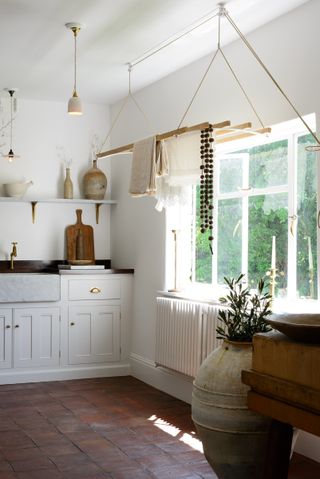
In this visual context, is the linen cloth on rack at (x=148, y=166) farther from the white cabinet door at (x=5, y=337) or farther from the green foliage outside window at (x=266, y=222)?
the white cabinet door at (x=5, y=337)

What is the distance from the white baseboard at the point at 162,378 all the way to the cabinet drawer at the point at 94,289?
617 millimetres

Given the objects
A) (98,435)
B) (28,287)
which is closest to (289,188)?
(98,435)

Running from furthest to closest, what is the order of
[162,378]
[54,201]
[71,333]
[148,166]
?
[54,201]
[71,333]
[162,378]
[148,166]

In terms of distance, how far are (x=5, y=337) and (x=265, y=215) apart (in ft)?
8.62

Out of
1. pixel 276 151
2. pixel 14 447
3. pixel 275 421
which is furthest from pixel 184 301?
pixel 275 421

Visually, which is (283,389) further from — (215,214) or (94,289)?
(94,289)

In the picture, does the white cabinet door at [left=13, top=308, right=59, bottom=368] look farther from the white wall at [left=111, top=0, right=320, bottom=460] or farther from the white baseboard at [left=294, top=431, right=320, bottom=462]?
the white baseboard at [left=294, top=431, right=320, bottom=462]

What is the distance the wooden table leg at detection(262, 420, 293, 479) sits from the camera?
104 inches

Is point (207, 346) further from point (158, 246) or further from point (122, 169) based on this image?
point (122, 169)

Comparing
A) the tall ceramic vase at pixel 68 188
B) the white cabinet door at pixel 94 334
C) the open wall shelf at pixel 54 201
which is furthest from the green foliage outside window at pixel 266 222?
the tall ceramic vase at pixel 68 188

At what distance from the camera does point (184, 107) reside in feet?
18.2

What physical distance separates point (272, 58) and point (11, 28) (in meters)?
1.70

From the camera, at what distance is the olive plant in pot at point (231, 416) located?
3.30 meters

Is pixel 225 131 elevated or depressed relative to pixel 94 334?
elevated
